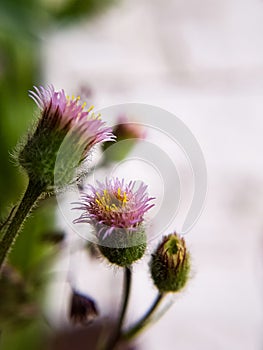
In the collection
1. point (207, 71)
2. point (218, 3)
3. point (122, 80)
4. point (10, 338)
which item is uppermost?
point (218, 3)

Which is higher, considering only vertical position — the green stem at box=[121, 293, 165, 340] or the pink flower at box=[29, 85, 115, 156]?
the pink flower at box=[29, 85, 115, 156]

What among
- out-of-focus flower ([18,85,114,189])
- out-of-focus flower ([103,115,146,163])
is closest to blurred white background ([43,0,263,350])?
out-of-focus flower ([103,115,146,163])

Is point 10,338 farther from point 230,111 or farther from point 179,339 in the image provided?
point 230,111

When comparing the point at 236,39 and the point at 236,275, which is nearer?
the point at 236,275

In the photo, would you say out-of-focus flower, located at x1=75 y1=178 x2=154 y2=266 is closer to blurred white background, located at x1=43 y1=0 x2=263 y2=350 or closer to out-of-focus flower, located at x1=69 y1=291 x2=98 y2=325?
out-of-focus flower, located at x1=69 y1=291 x2=98 y2=325

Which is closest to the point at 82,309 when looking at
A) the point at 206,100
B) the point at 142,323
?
the point at 142,323

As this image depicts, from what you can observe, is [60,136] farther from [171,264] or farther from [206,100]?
[206,100]

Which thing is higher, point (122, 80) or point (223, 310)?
point (122, 80)

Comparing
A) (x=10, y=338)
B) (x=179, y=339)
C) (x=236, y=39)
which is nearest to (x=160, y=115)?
(x=10, y=338)
